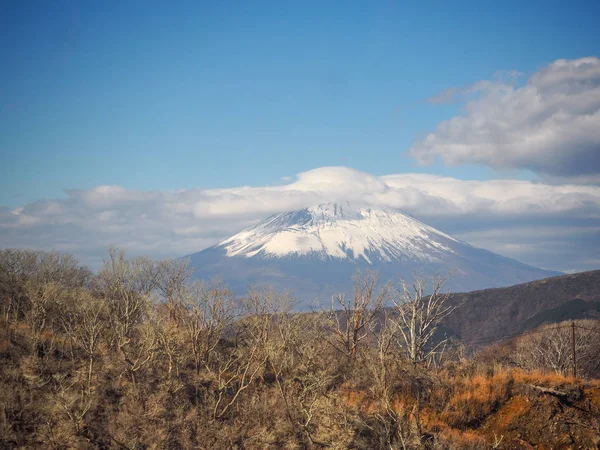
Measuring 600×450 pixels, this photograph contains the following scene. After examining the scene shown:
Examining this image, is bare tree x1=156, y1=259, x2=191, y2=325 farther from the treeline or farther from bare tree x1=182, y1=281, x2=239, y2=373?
bare tree x1=182, y1=281, x2=239, y2=373

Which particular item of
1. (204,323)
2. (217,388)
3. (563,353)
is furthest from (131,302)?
(563,353)

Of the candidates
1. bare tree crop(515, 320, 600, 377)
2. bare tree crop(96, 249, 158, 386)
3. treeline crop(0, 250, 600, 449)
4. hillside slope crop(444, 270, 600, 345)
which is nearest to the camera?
treeline crop(0, 250, 600, 449)

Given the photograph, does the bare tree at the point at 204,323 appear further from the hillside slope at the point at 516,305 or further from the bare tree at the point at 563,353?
the hillside slope at the point at 516,305

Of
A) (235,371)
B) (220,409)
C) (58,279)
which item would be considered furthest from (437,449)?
(58,279)

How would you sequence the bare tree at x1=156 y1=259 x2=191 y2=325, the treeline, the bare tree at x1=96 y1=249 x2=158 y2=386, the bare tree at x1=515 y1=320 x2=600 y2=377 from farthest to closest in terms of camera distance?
the bare tree at x1=515 y1=320 x2=600 y2=377, the bare tree at x1=156 y1=259 x2=191 y2=325, the bare tree at x1=96 y1=249 x2=158 y2=386, the treeline

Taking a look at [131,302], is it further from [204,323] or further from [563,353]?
[563,353]

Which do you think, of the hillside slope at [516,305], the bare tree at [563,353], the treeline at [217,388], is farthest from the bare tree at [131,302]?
the hillside slope at [516,305]

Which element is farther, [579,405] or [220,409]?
[220,409]

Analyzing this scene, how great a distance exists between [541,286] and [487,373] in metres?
162

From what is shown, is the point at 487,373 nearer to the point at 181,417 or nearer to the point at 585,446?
the point at 585,446

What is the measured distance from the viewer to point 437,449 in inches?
918

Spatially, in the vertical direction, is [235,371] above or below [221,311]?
below

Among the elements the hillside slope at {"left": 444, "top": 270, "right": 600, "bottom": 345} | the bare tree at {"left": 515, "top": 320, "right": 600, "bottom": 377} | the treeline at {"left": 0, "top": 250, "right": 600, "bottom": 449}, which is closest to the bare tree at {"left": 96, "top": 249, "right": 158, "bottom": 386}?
the treeline at {"left": 0, "top": 250, "right": 600, "bottom": 449}

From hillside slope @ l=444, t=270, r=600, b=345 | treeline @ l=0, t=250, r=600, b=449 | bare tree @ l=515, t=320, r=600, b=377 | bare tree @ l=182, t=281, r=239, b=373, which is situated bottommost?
hillside slope @ l=444, t=270, r=600, b=345
